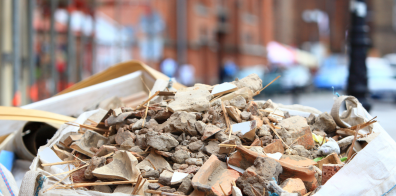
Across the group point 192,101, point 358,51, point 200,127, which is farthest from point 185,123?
point 358,51

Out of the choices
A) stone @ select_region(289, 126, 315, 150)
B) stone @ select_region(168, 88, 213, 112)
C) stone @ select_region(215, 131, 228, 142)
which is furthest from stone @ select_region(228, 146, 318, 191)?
stone @ select_region(168, 88, 213, 112)

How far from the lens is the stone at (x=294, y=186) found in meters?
1.08

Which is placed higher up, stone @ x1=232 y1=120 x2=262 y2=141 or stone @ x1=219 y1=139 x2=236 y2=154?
stone @ x1=232 y1=120 x2=262 y2=141

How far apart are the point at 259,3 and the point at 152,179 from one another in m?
24.9

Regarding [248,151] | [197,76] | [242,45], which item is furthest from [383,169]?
[242,45]

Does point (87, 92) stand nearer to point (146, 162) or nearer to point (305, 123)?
point (146, 162)

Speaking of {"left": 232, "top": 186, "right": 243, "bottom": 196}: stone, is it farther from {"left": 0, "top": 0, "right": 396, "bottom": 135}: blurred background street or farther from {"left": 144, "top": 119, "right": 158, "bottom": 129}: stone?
{"left": 0, "top": 0, "right": 396, "bottom": 135}: blurred background street

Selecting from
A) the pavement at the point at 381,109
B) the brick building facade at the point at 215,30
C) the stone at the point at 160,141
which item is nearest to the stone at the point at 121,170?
the stone at the point at 160,141

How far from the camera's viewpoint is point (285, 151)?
4.50 feet

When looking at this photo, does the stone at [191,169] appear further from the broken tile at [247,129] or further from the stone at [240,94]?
the stone at [240,94]

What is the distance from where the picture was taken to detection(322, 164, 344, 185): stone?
45.3 inches

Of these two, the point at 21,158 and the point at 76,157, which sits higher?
the point at 76,157

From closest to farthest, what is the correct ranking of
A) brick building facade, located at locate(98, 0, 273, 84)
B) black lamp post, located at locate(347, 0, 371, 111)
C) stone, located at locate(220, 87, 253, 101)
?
stone, located at locate(220, 87, 253, 101) → black lamp post, located at locate(347, 0, 371, 111) → brick building facade, located at locate(98, 0, 273, 84)

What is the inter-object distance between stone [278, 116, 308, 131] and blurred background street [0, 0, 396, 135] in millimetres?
296
